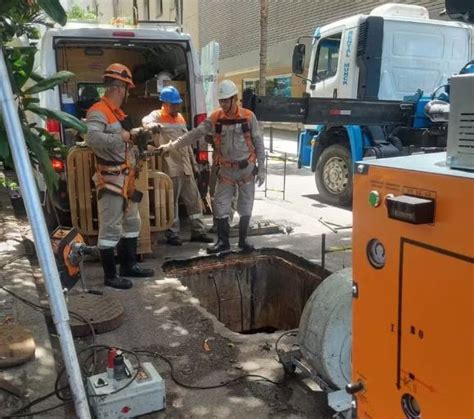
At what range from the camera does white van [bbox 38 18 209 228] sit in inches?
229

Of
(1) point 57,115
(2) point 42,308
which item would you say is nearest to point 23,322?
(2) point 42,308

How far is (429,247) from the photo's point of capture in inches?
69.6

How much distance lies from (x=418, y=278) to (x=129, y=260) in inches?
143

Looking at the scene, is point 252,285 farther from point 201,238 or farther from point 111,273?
point 111,273

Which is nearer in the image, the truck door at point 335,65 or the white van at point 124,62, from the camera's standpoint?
the white van at point 124,62

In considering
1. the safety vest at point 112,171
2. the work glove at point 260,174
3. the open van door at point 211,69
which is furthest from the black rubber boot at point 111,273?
the open van door at point 211,69

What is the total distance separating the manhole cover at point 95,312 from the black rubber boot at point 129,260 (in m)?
0.61

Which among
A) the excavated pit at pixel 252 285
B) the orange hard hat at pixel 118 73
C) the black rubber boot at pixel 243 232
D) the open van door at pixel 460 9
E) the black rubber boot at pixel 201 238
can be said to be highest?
the open van door at pixel 460 9

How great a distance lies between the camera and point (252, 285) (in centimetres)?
561

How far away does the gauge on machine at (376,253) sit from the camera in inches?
78.8

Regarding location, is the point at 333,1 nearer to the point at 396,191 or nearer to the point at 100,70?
the point at 100,70

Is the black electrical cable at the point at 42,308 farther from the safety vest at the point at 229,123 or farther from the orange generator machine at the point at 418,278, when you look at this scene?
the safety vest at the point at 229,123

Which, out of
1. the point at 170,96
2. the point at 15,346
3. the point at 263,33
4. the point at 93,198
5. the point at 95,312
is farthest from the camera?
the point at 263,33

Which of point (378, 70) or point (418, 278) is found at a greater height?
point (378, 70)
